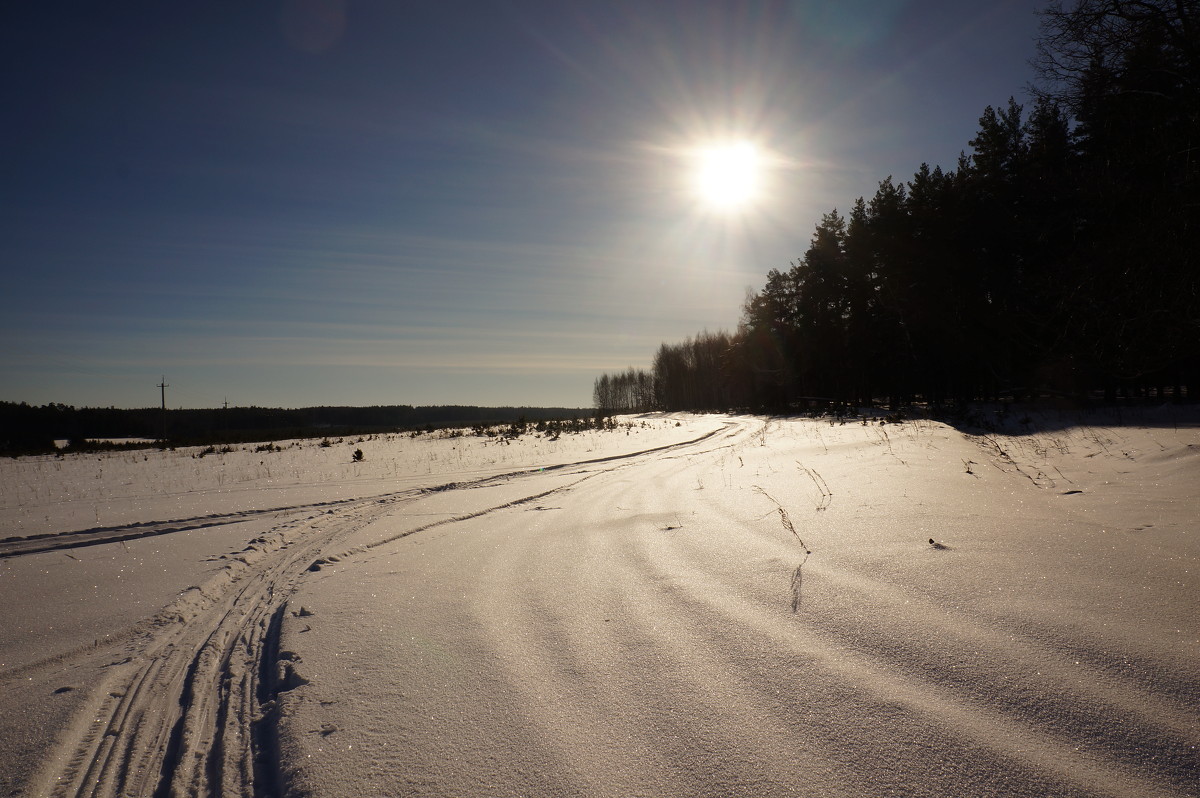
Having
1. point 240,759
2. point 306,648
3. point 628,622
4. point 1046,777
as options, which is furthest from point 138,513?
point 1046,777

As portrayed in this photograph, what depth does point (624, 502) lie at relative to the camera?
6.50 m

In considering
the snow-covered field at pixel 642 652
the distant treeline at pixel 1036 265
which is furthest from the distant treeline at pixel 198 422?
the snow-covered field at pixel 642 652

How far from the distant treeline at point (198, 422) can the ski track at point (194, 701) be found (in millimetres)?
23421

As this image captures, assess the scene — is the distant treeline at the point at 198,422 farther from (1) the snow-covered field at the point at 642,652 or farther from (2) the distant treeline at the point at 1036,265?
(1) the snow-covered field at the point at 642,652

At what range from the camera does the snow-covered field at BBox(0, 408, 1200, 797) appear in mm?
1744

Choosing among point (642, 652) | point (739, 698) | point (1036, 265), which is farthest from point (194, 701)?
point (1036, 265)

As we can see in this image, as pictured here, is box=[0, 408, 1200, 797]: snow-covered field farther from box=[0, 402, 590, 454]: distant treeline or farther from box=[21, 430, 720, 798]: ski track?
box=[0, 402, 590, 454]: distant treeline

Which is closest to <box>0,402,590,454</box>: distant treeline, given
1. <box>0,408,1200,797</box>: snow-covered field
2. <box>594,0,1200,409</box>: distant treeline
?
<box>594,0,1200,409</box>: distant treeline

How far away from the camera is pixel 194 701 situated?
96.0 inches

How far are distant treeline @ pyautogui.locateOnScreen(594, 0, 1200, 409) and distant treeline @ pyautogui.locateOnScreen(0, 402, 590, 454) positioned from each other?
61.5 ft

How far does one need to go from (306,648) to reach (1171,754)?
11.9 ft

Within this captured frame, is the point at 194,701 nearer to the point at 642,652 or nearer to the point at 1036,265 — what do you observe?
the point at 642,652

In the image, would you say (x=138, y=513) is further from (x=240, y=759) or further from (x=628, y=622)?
(x=628, y=622)

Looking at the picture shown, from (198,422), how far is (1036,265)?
80449 mm
